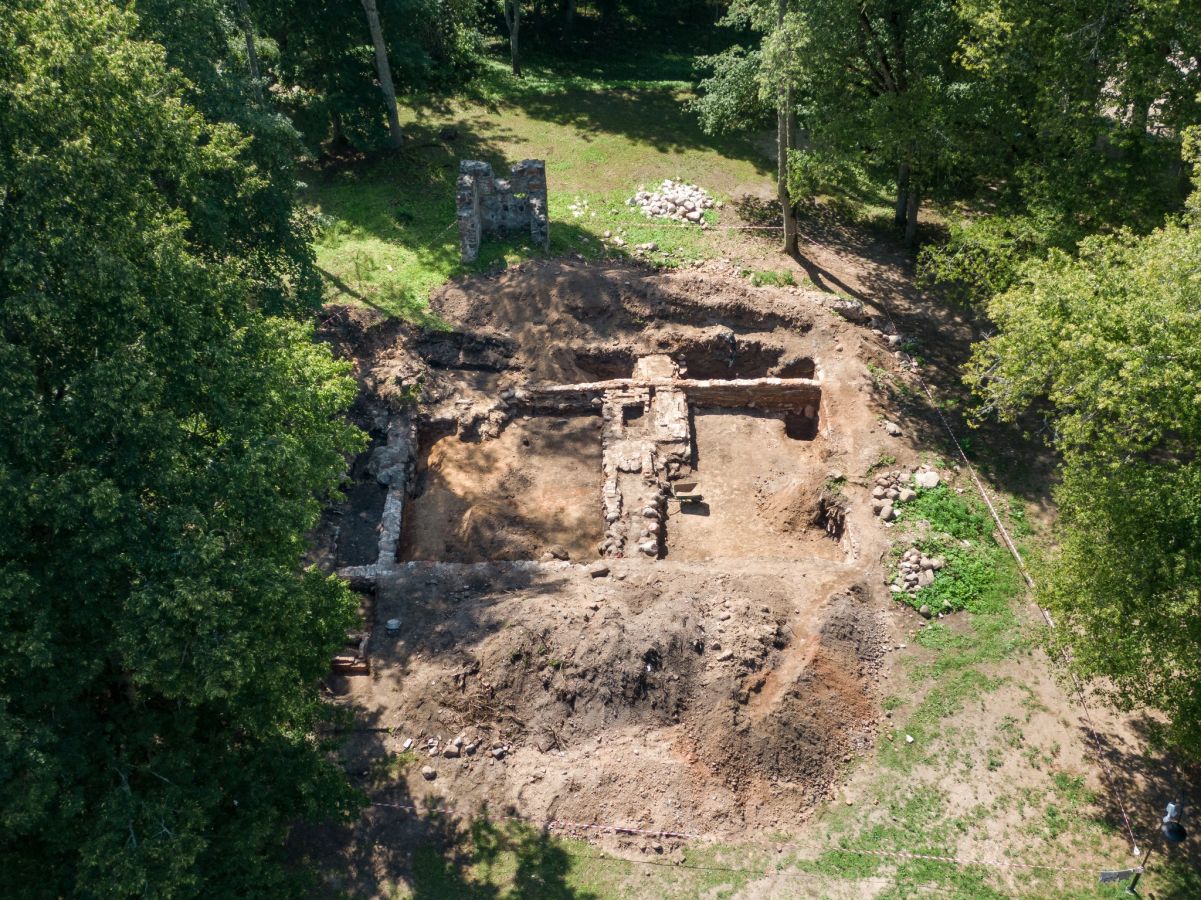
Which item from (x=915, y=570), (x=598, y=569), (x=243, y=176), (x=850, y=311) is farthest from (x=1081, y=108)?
(x=243, y=176)

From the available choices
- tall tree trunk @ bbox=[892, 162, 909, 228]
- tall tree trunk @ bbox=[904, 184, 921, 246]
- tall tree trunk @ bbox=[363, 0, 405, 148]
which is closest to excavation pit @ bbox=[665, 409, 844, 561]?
tall tree trunk @ bbox=[904, 184, 921, 246]

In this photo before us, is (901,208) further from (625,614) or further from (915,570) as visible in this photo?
(625,614)

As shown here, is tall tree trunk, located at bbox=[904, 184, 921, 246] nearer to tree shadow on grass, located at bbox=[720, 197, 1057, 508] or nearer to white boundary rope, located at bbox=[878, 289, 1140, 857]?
tree shadow on grass, located at bbox=[720, 197, 1057, 508]

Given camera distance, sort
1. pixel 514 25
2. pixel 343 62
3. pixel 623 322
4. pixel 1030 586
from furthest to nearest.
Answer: pixel 514 25 < pixel 343 62 < pixel 623 322 < pixel 1030 586

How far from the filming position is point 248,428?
1122cm

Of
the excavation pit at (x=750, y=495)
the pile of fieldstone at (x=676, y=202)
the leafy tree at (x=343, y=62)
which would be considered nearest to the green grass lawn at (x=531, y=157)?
the pile of fieldstone at (x=676, y=202)

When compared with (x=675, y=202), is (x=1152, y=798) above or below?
below

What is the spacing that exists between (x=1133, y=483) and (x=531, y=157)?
25.4 m

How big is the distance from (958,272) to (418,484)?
14.0m

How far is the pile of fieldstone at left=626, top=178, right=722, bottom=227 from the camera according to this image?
28391 mm

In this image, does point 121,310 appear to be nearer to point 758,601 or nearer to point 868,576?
point 758,601

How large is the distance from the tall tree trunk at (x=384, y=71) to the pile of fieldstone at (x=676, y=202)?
9.28 m

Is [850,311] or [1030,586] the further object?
[850,311]

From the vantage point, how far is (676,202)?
94.9 feet
